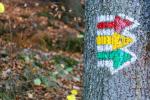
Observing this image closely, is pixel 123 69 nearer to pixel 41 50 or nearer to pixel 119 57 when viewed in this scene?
pixel 119 57

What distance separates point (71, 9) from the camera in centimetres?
1066

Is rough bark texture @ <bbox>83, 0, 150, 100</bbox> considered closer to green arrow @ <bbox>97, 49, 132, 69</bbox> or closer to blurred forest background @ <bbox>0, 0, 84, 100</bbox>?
green arrow @ <bbox>97, 49, 132, 69</bbox>

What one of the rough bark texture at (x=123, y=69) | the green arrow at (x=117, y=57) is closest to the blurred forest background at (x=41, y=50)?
the rough bark texture at (x=123, y=69)

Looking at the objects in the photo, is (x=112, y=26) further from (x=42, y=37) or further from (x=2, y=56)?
(x=42, y=37)

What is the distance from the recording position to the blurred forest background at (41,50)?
632cm

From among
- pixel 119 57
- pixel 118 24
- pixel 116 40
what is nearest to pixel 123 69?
pixel 119 57

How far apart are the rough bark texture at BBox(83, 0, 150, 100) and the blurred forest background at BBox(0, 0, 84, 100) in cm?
269

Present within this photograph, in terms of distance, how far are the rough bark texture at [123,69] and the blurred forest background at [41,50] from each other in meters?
2.69

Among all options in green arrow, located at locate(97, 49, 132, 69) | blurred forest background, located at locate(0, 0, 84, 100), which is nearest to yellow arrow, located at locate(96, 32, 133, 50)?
green arrow, located at locate(97, 49, 132, 69)

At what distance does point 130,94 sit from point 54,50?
567cm

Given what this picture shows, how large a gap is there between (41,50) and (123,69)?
5194 mm

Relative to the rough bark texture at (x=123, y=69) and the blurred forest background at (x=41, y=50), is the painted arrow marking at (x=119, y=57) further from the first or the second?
the blurred forest background at (x=41, y=50)

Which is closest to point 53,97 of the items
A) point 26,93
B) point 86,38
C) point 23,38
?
point 26,93

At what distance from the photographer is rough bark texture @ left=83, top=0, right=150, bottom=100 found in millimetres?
3053
